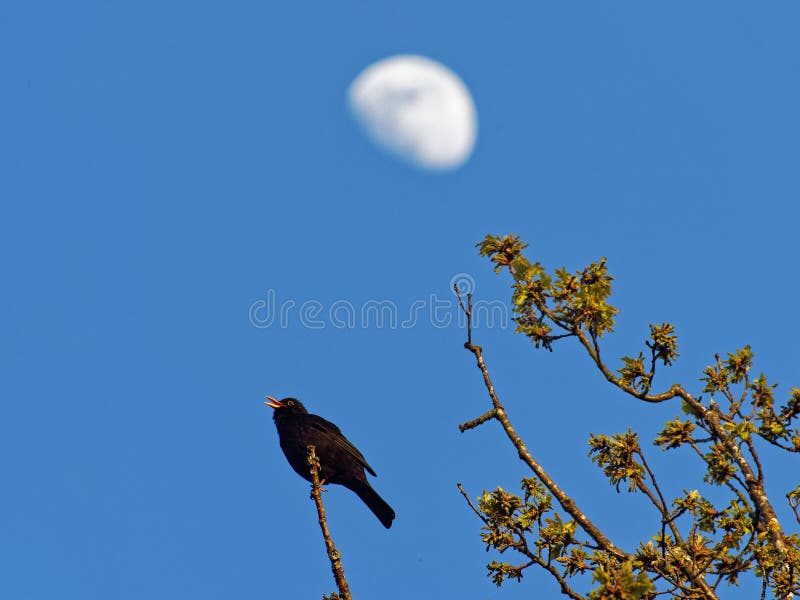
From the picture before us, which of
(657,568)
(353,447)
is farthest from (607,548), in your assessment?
(353,447)

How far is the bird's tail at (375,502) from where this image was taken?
12.3 metres

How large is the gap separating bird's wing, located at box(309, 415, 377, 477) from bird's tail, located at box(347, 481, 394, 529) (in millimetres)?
224

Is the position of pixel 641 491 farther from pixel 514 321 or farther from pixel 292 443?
pixel 292 443

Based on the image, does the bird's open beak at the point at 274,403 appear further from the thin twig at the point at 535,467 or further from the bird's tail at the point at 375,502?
the thin twig at the point at 535,467

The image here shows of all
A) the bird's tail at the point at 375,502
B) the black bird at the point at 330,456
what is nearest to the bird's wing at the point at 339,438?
the black bird at the point at 330,456

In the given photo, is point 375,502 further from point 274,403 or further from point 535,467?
point 535,467

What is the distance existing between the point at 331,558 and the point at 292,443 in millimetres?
5920

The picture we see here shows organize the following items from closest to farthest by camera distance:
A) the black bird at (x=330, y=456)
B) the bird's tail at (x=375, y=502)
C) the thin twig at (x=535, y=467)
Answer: the thin twig at (x=535, y=467) → the black bird at (x=330, y=456) → the bird's tail at (x=375, y=502)

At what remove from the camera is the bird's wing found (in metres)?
12.3

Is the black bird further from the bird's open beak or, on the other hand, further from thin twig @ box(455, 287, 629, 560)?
thin twig @ box(455, 287, 629, 560)

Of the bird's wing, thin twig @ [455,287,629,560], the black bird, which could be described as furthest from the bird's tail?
thin twig @ [455,287,629,560]

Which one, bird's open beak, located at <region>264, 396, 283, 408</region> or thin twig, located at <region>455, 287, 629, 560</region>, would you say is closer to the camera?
thin twig, located at <region>455, 287, 629, 560</region>

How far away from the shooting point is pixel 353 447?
12.5 m

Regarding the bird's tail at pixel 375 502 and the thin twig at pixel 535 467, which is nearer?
the thin twig at pixel 535 467
